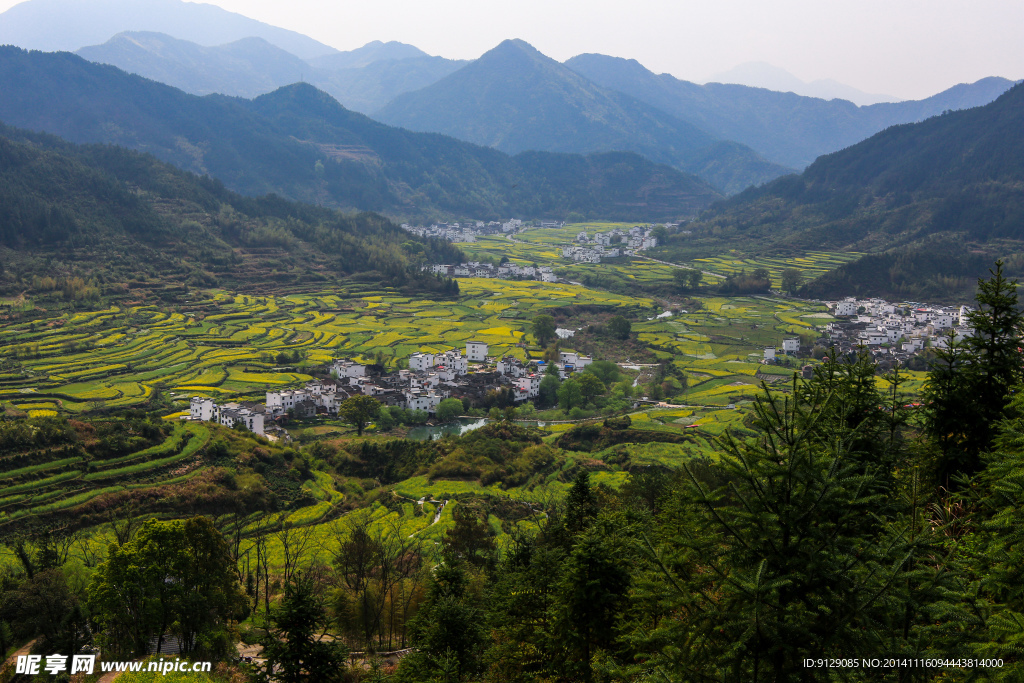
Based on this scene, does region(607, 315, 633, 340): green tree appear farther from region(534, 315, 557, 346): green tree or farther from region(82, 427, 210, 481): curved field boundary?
region(82, 427, 210, 481): curved field boundary

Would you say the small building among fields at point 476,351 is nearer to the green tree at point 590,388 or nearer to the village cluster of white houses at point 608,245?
the green tree at point 590,388

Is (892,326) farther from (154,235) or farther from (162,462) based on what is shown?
(154,235)

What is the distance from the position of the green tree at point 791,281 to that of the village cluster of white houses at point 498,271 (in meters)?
34.0

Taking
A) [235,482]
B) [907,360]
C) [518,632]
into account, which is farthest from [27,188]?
[907,360]

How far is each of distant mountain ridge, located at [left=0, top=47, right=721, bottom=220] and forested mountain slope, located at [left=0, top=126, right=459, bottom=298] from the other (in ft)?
179

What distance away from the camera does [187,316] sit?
69438 mm

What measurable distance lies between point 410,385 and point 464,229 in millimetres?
115182

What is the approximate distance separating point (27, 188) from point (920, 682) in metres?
104

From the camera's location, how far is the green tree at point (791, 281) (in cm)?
9119

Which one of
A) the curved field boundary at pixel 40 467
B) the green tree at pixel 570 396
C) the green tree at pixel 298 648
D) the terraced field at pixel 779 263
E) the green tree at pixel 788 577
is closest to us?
the green tree at pixel 788 577

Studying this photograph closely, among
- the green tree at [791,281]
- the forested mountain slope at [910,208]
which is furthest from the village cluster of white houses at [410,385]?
the forested mountain slope at [910,208]

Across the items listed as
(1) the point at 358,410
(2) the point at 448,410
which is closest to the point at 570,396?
(2) the point at 448,410

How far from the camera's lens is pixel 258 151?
172 metres

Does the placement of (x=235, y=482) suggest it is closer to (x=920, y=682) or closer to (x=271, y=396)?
(x=271, y=396)
